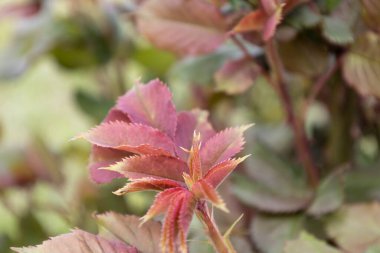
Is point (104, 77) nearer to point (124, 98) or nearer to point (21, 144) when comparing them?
point (21, 144)

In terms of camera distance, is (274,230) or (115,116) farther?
(274,230)

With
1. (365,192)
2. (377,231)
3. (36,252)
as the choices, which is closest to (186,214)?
(36,252)

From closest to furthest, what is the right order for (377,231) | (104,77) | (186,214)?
(186,214)
(377,231)
(104,77)

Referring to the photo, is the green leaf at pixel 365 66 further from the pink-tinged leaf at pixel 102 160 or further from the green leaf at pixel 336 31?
the pink-tinged leaf at pixel 102 160

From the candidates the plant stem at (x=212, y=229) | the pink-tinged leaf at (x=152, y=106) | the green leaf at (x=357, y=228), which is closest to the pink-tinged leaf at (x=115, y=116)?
the pink-tinged leaf at (x=152, y=106)

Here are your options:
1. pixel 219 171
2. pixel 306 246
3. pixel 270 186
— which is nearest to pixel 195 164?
pixel 219 171

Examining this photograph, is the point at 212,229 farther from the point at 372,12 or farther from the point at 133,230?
the point at 372,12
